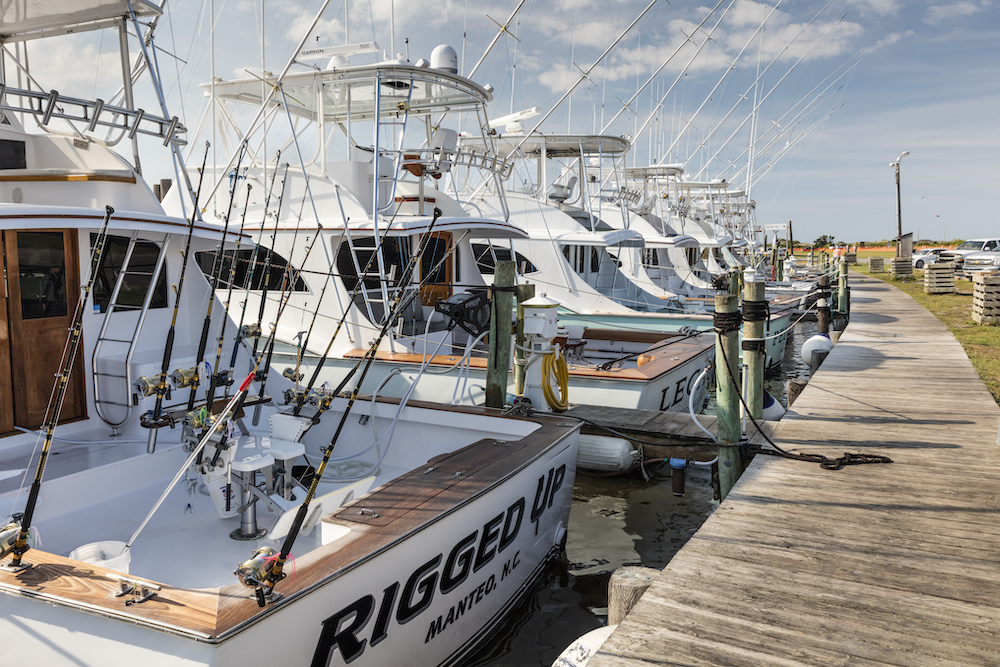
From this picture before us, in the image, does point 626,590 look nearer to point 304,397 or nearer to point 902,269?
point 304,397

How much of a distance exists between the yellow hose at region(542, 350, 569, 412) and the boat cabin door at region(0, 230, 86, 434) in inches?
153

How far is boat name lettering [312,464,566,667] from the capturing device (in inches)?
130

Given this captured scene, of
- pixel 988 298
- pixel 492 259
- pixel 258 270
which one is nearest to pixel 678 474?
pixel 258 270

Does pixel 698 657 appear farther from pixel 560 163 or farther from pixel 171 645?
pixel 560 163

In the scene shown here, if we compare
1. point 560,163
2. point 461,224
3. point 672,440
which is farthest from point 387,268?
point 560,163

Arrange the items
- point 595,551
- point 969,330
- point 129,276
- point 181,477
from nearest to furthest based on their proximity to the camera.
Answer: point 181,477
point 129,276
point 595,551
point 969,330

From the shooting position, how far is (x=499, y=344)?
672 centimetres

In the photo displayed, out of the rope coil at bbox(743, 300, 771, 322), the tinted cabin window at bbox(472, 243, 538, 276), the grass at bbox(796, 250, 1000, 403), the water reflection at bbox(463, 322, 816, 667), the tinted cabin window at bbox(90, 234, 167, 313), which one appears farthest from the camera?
the tinted cabin window at bbox(472, 243, 538, 276)

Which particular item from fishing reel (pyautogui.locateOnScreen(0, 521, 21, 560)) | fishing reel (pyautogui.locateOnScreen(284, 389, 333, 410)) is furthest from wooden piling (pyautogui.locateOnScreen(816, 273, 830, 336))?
fishing reel (pyautogui.locateOnScreen(0, 521, 21, 560))

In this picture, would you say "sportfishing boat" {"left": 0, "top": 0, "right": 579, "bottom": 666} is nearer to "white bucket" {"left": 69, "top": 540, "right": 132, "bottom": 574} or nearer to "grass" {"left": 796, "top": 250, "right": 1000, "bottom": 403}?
"white bucket" {"left": 69, "top": 540, "right": 132, "bottom": 574}

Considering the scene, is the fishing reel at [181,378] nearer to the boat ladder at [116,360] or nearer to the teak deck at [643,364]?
the boat ladder at [116,360]

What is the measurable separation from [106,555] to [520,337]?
4.01m

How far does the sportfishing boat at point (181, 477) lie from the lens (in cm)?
297

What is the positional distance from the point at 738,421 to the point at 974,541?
2042 mm
